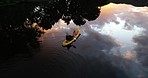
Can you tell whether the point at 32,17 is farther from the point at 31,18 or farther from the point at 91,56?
the point at 91,56

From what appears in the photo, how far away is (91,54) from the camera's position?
129ft

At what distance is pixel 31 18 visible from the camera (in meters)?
60.2

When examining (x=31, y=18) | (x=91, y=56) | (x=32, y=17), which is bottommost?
(x=91, y=56)

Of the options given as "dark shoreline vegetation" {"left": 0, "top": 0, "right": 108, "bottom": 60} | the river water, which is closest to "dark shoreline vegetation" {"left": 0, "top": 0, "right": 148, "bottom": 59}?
"dark shoreline vegetation" {"left": 0, "top": 0, "right": 108, "bottom": 60}

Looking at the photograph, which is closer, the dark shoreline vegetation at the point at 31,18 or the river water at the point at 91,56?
the river water at the point at 91,56

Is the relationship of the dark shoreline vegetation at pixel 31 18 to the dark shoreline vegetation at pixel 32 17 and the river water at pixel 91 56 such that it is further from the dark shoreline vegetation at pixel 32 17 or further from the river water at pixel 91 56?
the river water at pixel 91 56

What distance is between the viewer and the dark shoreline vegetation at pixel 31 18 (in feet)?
137

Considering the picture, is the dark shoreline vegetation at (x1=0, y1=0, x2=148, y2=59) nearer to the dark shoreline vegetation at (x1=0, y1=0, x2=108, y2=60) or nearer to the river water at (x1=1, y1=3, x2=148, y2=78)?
the dark shoreline vegetation at (x1=0, y1=0, x2=108, y2=60)

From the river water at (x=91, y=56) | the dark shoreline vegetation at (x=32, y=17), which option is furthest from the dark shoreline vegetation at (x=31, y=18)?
the river water at (x=91, y=56)

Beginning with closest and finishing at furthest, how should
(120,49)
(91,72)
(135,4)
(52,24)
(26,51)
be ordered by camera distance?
(91,72), (26,51), (120,49), (52,24), (135,4)

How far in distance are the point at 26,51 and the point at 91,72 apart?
1275cm

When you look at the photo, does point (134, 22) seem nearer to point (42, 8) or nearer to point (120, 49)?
point (120, 49)

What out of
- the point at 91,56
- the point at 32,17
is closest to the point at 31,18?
the point at 32,17

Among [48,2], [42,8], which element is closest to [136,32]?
[42,8]
